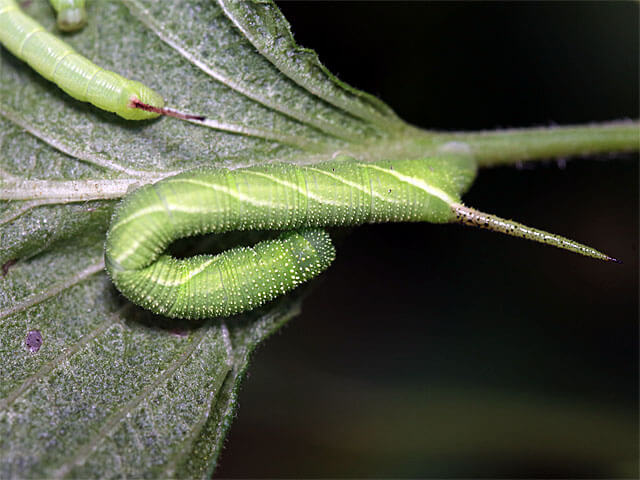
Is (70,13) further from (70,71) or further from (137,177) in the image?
(137,177)

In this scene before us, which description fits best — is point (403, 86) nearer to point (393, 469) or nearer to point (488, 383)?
point (488, 383)

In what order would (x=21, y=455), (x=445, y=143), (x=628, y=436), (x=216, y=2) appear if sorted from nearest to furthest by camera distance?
(x=21, y=455)
(x=216, y=2)
(x=445, y=143)
(x=628, y=436)

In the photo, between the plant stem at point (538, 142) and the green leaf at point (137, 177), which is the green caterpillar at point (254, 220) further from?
the plant stem at point (538, 142)

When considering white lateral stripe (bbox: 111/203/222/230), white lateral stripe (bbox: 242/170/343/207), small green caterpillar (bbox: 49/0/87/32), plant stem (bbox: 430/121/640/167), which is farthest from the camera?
plant stem (bbox: 430/121/640/167)

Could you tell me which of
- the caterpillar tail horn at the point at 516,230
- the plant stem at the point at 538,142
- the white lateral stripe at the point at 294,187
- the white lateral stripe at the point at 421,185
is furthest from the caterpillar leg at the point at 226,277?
the plant stem at the point at 538,142

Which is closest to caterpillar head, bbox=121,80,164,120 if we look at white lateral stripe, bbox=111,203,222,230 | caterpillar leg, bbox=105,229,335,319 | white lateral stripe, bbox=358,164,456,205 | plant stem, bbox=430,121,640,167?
white lateral stripe, bbox=111,203,222,230

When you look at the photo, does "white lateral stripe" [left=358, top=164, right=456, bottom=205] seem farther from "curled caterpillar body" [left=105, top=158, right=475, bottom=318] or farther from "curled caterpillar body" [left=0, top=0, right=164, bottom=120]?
"curled caterpillar body" [left=0, top=0, right=164, bottom=120]

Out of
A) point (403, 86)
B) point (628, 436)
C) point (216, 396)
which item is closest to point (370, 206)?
point (216, 396)
